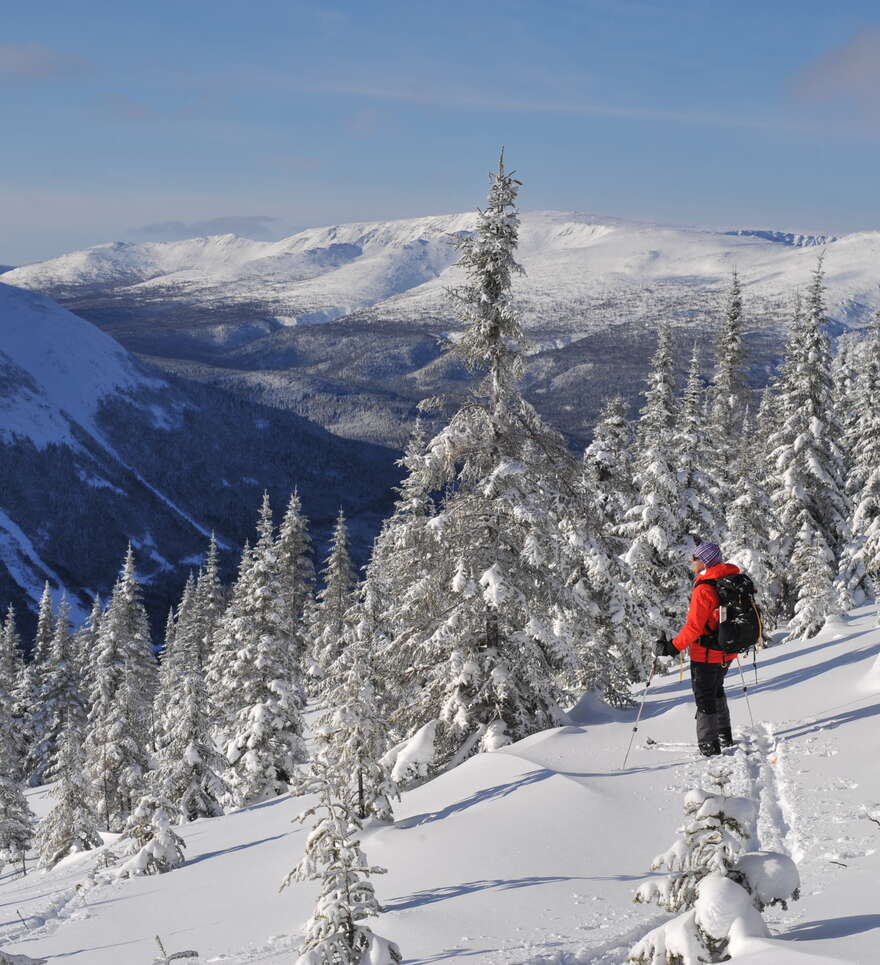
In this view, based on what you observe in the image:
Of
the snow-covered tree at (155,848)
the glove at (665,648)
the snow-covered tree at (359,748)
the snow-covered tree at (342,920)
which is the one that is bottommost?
the snow-covered tree at (342,920)

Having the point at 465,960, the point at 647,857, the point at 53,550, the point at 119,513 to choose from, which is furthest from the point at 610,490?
the point at 119,513

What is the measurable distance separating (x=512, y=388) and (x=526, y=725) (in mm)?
5877

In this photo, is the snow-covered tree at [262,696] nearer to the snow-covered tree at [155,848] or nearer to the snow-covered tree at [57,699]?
the snow-covered tree at [155,848]

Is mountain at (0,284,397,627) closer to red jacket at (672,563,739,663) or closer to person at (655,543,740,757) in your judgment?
person at (655,543,740,757)

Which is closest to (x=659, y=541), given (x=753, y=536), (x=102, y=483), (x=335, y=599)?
(x=753, y=536)

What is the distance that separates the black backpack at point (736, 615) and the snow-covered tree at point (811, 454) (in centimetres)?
2170

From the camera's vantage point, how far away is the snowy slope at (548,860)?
6512 millimetres

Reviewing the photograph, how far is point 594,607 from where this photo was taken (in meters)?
22.6

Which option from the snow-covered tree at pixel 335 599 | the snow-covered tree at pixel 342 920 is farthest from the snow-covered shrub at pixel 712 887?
the snow-covered tree at pixel 335 599

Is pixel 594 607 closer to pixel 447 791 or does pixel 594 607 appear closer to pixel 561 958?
pixel 447 791

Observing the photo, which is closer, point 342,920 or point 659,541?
point 342,920

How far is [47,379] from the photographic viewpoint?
18350cm

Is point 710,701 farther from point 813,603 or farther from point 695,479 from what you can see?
point 813,603

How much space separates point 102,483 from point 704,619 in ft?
553
